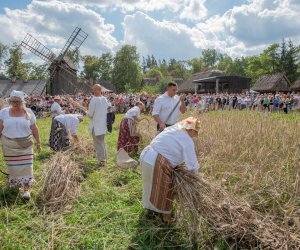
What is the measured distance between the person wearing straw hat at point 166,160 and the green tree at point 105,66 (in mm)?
63134

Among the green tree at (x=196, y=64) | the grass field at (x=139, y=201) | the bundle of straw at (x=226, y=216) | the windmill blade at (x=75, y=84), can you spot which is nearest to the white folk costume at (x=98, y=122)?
the grass field at (x=139, y=201)

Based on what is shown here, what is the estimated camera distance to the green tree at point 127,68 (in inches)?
2340

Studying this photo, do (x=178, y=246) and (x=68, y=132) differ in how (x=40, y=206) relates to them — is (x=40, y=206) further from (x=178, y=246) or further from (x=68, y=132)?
(x=68, y=132)

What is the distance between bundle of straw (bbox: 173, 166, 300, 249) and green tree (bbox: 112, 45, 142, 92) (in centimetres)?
5551

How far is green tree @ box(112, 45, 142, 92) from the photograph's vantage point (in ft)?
195

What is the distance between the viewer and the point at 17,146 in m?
5.06

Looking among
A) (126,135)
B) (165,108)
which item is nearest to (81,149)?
(126,135)

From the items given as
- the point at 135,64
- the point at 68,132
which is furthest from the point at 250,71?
the point at 68,132

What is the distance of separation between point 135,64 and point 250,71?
71.8ft

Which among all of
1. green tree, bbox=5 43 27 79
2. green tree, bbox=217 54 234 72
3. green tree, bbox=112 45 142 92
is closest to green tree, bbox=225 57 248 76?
green tree, bbox=217 54 234 72

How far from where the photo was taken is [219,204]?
11.4 ft

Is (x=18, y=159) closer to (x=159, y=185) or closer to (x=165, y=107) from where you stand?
(x=159, y=185)

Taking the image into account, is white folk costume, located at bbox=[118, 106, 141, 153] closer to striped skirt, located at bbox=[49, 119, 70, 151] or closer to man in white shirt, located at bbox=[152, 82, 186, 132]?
man in white shirt, located at bbox=[152, 82, 186, 132]

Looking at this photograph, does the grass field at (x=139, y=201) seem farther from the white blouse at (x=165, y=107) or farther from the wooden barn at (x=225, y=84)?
the wooden barn at (x=225, y=84)
